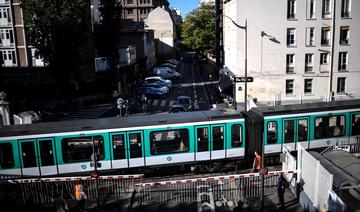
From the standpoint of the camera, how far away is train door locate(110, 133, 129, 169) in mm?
16359

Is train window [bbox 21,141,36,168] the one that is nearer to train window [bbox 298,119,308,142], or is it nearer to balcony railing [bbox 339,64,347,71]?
train window [bbox 298,119,308,142]

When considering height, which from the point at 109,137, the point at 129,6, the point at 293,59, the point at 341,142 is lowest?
the point at 341,142

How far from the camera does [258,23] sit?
3391 cm

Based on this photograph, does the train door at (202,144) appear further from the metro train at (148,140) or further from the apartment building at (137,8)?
the apartment building at (137,8)

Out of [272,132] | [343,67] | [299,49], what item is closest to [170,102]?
[299,49]

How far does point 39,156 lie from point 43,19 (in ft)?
67.8

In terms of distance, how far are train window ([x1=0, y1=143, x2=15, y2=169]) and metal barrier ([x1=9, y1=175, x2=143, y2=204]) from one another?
1.20 m

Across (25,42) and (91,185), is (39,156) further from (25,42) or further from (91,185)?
(25,42)

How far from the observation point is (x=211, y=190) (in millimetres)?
15312

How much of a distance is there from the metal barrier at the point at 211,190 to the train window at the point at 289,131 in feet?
9.11

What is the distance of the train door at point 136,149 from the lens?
54.1ft

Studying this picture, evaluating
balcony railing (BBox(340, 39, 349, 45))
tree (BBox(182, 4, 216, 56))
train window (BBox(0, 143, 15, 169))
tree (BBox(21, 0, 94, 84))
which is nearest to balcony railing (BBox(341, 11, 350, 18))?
balcony railing (BBox(340, 39, 349, 45))

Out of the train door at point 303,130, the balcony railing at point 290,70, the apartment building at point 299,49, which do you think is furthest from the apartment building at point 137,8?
the train door at point 303,130

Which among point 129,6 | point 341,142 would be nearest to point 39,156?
point 341,142
